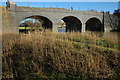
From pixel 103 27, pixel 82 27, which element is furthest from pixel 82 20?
pixel 103 27

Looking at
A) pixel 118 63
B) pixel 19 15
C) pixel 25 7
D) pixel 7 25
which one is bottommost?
pixel 118 63

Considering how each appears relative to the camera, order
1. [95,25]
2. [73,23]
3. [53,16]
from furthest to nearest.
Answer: [95,25] → [73,23] → [53,16]

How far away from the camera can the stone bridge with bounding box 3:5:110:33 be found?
41.5 feet

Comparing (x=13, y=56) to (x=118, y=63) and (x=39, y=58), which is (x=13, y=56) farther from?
(x=118, y=63)

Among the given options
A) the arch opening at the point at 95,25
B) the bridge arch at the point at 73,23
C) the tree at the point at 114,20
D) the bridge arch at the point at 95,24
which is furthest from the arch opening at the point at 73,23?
the tree at the point at 114,20

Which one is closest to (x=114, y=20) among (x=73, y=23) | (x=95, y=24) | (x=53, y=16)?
(x=95, y=24)

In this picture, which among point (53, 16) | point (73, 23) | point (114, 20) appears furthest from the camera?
point (114, 20)

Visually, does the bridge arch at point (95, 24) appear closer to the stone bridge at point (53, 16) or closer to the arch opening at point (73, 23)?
the stone bridge at point (53, 16)

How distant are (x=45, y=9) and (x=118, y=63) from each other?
12705 mm

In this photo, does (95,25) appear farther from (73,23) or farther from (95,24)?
(73,23)

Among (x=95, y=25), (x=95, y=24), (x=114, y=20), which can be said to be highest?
(x=114, y=20)

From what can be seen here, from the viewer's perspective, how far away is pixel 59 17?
15594mm

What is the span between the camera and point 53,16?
15094 mm

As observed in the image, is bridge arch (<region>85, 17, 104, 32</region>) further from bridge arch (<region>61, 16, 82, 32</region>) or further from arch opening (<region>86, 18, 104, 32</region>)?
bridge arch (<region>61, 16, 82, 32</region>)
